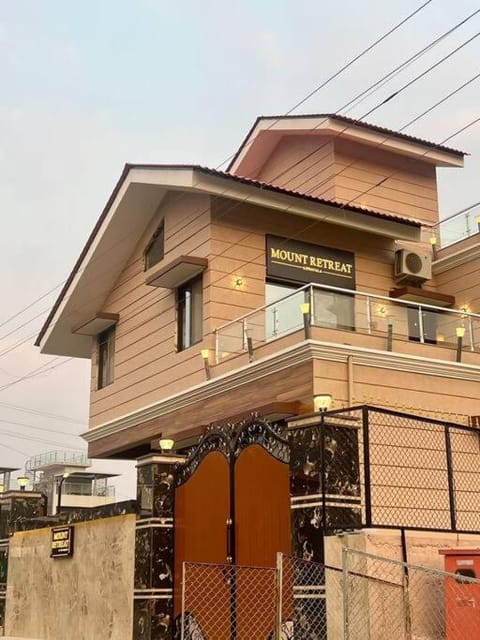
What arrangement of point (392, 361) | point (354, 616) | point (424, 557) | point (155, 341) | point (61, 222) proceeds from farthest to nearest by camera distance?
point (61, 222), point (155, 341), point (392, 361), point (424, 557), point (354, 616)

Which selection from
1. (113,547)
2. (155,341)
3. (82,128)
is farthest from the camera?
(82,128)

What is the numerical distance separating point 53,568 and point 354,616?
24.4ft

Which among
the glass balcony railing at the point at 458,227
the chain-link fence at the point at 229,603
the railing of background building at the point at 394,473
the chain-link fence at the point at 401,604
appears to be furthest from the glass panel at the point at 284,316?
the glass balcony railing at the point at 458,227

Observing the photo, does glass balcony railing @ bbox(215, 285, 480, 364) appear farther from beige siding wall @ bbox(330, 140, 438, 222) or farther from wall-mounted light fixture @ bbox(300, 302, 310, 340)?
beige siding wall @ bbox(330, 140, 438, 222)

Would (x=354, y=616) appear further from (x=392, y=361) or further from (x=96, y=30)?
(x=96, y=30)

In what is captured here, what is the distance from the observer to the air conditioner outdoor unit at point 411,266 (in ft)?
56.3

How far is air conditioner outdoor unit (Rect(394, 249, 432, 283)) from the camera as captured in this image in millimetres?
17172

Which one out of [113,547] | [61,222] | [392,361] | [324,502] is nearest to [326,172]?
[392,361]

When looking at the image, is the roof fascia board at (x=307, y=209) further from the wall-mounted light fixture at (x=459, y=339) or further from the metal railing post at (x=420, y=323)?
the wall-mounted light fixture at (x=459, y=339)

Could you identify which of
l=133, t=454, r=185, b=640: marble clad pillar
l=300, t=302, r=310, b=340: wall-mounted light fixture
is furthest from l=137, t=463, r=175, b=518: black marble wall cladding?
l=300, t=302, r=310, b=340: wall-mounted light fixture

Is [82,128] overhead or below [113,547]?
overhead

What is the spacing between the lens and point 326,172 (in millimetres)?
19297

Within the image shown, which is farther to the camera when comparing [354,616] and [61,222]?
[61,222]

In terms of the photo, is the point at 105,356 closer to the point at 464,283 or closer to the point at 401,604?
the point at 464,283
